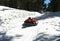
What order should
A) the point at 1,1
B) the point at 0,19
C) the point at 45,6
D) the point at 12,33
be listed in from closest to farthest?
the point at 12,33 < the point at 0,19 < the point at 1,1 < the point at 45,6

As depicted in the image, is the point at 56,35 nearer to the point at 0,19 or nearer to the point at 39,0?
the point at 0,19

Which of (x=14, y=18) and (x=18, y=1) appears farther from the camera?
(x=18, y=1)

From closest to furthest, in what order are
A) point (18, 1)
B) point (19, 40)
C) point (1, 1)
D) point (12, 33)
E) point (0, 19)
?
point (19, 40)
point (12, 33)
point (0, 19)
point (1, 1)
point (18, 1)

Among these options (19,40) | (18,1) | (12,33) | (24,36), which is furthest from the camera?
(18,1)

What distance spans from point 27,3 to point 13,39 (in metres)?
15.3

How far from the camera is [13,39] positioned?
7312 millimetres

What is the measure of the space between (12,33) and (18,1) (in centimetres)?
1409

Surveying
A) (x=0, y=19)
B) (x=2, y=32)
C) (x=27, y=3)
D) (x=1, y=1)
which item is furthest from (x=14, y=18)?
(x=27, y=3)

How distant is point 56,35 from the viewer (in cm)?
714

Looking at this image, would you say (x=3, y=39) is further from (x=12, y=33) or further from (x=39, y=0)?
(x=39, y=0)

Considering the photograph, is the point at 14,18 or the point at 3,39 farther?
the point at 14,18

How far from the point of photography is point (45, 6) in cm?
2820

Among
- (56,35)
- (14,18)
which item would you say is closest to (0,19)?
(14,18)

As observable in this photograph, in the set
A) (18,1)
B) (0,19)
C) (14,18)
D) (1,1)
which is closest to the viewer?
(0,19)
